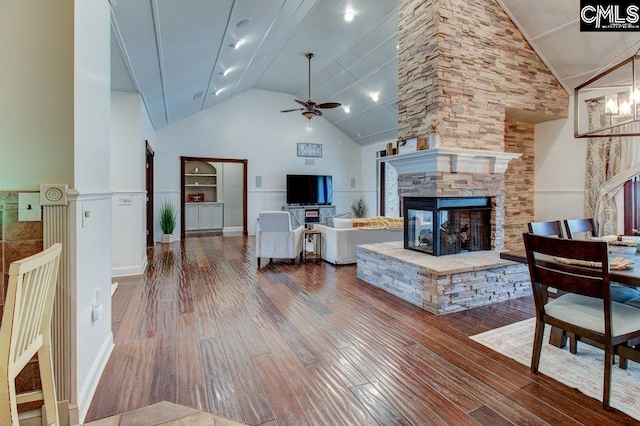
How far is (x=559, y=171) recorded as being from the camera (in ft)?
16.1

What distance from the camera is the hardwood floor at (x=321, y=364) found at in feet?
5.67

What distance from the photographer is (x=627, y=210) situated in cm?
434

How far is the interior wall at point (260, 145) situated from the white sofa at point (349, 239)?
171 inches

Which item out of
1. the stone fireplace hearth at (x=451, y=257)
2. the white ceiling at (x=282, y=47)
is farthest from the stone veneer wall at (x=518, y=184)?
the stone fireplace hearth at (x=451, y=257)

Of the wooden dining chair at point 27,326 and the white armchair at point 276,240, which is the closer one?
the wooden dining chair at point 27,326

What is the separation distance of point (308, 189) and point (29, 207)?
26.2 ft

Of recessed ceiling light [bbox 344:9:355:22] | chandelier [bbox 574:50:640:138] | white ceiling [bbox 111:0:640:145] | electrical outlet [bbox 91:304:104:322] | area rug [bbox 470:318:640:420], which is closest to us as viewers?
area rug [bbox 470:318:640:420]

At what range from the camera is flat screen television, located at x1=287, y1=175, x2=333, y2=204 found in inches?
367

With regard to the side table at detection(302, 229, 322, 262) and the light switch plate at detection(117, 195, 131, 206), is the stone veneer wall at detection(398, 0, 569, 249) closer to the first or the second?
the side table at detection(302, 229, 322, 262)

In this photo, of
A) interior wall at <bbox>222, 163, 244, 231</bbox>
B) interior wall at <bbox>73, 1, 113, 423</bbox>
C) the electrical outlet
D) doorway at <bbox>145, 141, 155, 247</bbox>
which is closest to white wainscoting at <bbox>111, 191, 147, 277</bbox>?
doorway at <bbox>145, 141, 155, 247</bbox>

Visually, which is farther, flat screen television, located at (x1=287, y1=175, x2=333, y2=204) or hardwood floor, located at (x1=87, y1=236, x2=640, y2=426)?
flat screen television, located at (x1=287, y1=175, x2=333, y2=204)

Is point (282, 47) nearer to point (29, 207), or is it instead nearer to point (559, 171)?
point (559, 171)

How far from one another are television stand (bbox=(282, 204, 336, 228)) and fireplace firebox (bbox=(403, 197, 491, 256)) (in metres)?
5.23

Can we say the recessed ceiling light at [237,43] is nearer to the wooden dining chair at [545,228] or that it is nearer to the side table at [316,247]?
the side table at [316,247]
